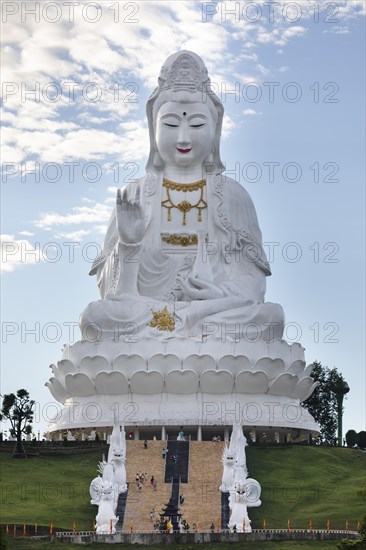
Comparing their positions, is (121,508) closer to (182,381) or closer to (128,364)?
(182,381)

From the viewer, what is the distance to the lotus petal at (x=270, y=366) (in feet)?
113

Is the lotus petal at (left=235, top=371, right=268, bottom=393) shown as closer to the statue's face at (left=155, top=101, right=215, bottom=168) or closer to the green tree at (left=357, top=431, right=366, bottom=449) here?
the green tree at (left=357, top=431, right=366, bottom=449)

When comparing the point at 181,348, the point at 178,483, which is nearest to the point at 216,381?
the point at 181,348

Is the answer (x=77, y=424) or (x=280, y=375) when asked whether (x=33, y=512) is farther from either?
(x=280, y=375)

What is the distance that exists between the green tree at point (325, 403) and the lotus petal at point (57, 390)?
36.0 feet

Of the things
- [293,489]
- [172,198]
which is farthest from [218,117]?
[293,489]

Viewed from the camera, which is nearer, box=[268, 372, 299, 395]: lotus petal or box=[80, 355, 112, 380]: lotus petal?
box=[80, 355, 112, 380]: lotus petal

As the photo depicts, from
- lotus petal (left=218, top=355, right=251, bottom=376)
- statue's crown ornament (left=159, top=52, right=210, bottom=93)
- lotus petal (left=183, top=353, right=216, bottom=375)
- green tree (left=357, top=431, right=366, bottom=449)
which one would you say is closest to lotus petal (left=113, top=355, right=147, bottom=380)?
lotus petal (left=183, top=353, right=216, bottom=375)

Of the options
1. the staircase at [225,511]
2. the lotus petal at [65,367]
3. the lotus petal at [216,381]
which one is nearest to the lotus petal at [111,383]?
the lotus petal at [65,367]

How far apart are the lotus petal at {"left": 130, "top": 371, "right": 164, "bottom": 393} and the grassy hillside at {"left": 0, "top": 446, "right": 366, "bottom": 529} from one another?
236 cm

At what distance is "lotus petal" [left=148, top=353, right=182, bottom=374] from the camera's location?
112 ft

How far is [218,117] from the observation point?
130 ft

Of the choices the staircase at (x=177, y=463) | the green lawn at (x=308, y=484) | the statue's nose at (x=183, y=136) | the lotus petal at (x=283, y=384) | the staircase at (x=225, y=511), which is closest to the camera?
the staircase at (x=225, y=511)

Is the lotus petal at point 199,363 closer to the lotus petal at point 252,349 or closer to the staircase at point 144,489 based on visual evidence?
the lotus petal at point 252,349
